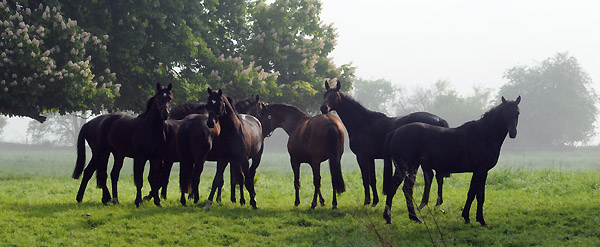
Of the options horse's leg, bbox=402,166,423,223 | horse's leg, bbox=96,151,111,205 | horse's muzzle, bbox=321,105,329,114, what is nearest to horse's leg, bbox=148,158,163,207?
horse's leg, bbox=96,151,111,205

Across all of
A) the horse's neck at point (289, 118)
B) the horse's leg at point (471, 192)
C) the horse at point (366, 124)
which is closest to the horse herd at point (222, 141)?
the horse at point (366, 124)

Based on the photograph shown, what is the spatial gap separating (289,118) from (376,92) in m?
114

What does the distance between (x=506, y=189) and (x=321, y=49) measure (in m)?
19.0

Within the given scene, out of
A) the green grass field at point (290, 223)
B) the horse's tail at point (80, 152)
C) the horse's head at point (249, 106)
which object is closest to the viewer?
the green grass field at point (290, 223)

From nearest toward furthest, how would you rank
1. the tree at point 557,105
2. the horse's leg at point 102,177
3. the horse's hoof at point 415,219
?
the horse's hoof at point 415,219
the horse's leg at point 102,177
the tree at point 557,105

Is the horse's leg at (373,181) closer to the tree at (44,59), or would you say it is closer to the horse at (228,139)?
the horse at (228,139)

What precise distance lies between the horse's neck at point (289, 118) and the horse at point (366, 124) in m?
1.92

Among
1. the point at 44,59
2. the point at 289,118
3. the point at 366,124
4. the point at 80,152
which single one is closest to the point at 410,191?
the point at 366,124

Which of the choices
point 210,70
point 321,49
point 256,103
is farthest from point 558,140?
point 256,103

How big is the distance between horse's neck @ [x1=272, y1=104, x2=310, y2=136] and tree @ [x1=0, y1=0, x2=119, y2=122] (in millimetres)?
9067

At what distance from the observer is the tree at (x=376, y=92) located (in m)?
127

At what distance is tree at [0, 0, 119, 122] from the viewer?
19.7 m

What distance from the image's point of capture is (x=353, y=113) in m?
13.8

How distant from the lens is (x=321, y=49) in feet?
113
